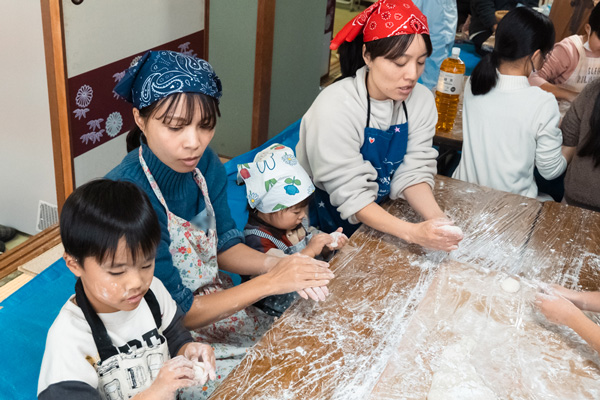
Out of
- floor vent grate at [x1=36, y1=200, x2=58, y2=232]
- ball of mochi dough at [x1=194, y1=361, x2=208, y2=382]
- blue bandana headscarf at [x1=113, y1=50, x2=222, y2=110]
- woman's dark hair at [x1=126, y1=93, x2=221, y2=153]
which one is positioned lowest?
floor vent grate at [x1=36, y1=200, x2=58, y2=232]

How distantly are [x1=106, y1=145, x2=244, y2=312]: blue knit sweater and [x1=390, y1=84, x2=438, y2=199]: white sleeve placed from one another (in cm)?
63

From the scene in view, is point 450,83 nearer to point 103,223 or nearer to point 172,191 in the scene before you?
point 172,191

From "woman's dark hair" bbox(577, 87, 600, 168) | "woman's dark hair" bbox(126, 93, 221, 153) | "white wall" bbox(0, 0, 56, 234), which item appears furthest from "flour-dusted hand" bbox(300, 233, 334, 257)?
"white wall" bbox(0, 0, 56, 234)

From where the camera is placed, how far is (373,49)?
5.98 feet

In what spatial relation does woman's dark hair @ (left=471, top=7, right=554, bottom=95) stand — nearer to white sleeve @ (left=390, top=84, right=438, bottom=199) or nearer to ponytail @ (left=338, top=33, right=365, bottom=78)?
white sleeve @ (left=390, top=84, right=438, bottom=199)

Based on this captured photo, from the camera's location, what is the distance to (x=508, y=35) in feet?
7.11

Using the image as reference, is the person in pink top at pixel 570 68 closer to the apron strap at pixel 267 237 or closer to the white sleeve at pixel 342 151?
the white sleeve at pixel 342 151

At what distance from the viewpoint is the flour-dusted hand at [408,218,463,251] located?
1560 mm

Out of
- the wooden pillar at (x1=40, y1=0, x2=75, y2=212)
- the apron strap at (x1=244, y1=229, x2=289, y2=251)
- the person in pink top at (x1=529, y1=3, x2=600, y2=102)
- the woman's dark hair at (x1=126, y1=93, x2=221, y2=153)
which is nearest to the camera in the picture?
the woman's dark hair at (x1=126, y1=93, x2=221, y2=153)

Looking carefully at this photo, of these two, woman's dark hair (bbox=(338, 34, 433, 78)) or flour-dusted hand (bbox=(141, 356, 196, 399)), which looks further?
woman's dark hair (bbox=(338, 34, 433, 78))

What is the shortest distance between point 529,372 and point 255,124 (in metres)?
2.72

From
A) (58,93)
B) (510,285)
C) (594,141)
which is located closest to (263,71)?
(58,93)

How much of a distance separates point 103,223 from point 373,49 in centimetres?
108

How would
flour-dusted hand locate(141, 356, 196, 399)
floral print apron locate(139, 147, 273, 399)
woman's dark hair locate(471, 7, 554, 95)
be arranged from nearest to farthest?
flour-dusted hand locate(141, 356, 196, 399)
floral print apron locate(139, 147, 273, 399)
woman's dark hair locate(471, 7, 554, 95)
